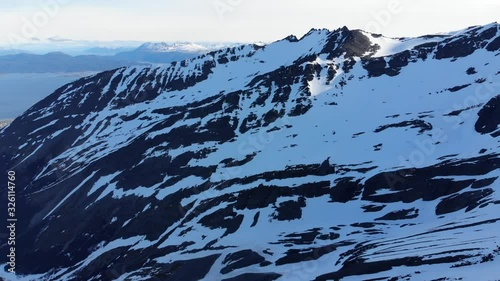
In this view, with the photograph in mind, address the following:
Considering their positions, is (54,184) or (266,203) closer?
(266,203)

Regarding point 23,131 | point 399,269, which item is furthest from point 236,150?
point 23,131

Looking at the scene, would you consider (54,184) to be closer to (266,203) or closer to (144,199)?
(144,199)

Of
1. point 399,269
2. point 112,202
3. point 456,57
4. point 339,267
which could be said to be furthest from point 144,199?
point 456,57

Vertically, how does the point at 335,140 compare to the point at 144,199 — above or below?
above

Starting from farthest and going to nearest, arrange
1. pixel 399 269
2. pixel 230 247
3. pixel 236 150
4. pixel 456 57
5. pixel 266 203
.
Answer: pixel 456 57, pixel 236 150, pixel 266 203, pixel 230 247, pixel 399 269

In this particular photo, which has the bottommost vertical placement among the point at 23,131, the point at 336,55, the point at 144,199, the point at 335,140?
the point at 144,199

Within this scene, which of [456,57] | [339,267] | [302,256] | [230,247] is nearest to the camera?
[339,267]

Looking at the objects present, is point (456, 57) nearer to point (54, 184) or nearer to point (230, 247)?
point (230, 247)
